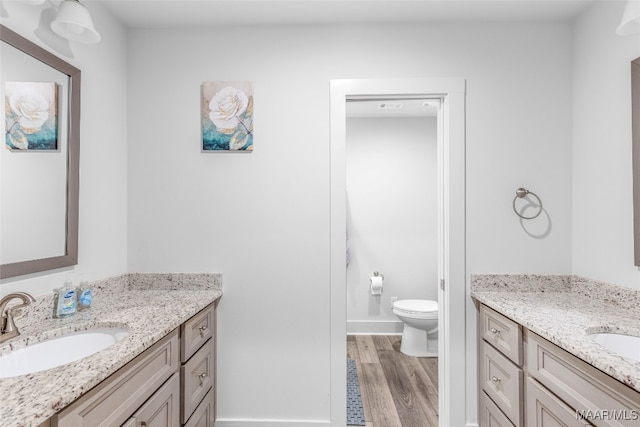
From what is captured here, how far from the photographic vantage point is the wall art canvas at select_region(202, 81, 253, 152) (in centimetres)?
202

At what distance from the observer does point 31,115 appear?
141 centimetres

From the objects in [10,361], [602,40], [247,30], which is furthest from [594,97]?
[10,361]

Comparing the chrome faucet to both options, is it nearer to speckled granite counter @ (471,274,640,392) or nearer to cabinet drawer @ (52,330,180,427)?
cabinet drawer @ (52,330,180,427)

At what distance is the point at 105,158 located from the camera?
1.88m

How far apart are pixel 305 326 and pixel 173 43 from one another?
1857 mm

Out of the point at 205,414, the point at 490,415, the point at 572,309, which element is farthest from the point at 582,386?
the point at 205,414

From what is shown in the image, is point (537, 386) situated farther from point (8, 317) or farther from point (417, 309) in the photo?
point (8, 317)

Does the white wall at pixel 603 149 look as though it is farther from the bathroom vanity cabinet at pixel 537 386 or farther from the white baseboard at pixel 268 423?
the white baseboard at pixel 268 423

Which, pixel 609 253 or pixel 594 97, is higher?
pixel 594 97

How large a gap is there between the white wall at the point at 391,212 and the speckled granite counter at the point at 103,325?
1.98 m

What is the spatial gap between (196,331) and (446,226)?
149cm

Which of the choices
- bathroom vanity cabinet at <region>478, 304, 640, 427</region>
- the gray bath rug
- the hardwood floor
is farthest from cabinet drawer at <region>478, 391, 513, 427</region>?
the gray bath rug

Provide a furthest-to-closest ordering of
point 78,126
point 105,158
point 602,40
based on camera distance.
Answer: point 105,158
point 602,40
point 78,126

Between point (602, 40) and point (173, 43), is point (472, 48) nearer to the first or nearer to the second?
point (602, 40)
